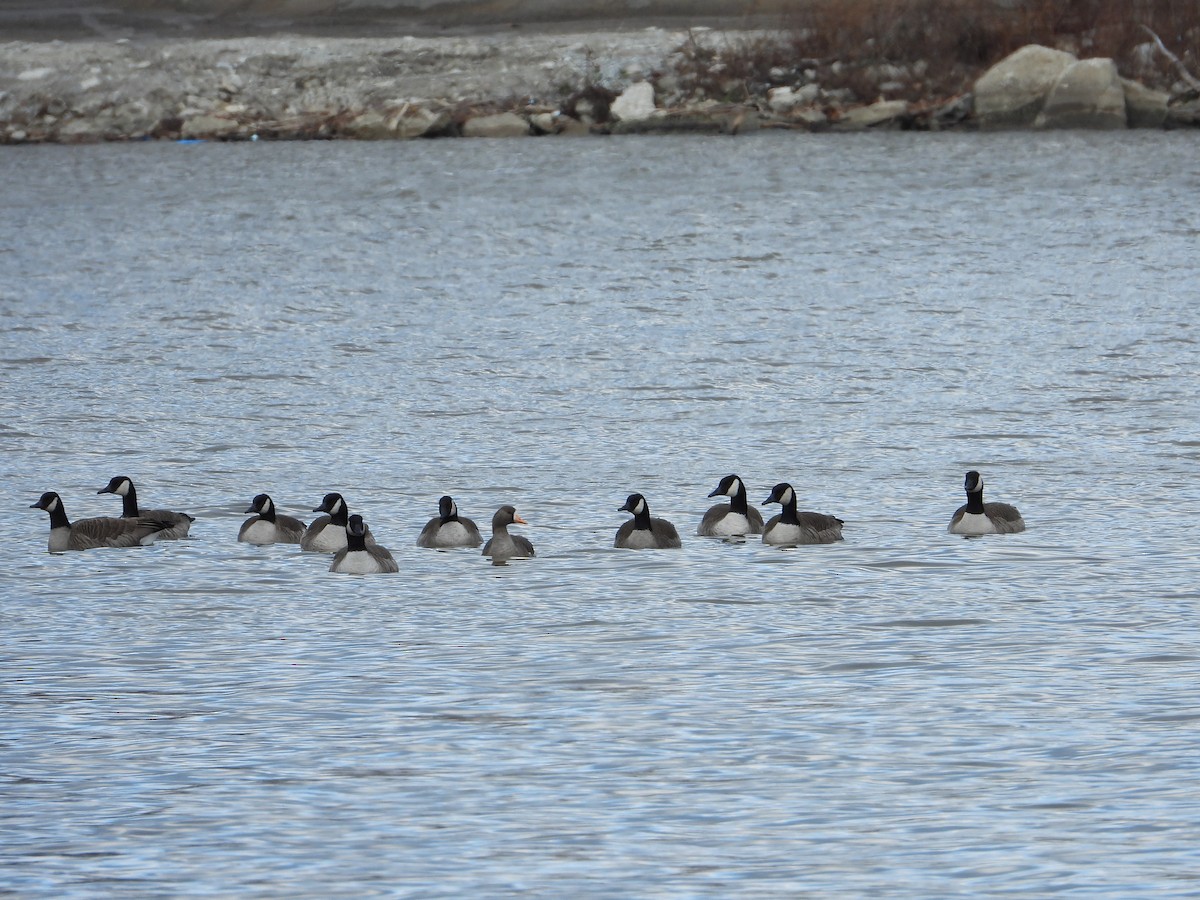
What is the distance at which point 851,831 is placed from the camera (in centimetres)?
860

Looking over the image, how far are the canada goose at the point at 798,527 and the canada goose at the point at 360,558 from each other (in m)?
2.78

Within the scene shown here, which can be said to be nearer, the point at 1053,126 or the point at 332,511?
the point at 332,511

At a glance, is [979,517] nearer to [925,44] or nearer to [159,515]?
[159,515]

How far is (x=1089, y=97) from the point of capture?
6931cm

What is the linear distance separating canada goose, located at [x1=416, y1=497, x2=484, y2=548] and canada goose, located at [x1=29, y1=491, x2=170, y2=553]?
6.52ft

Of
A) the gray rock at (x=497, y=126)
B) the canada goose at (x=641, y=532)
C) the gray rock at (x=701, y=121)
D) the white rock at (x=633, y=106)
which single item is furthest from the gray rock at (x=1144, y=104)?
the canada goose at (x=641, y=532)

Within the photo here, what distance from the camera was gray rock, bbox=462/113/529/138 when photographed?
258ft

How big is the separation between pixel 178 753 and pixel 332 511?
16.5ft

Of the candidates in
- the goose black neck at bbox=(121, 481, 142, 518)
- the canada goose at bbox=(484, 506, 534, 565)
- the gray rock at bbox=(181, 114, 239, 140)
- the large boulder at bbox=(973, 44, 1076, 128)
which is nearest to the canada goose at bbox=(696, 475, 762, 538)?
the canada goose at bbox=(484, 506, 534, 565)

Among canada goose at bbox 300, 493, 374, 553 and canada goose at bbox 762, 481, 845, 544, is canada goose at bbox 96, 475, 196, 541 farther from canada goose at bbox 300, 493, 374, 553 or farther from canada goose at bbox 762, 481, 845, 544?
canada goose at bbox 762, 481, 845, 544

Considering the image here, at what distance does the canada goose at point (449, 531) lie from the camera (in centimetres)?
1462

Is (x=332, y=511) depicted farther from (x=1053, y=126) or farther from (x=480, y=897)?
(x=1053, y=126)

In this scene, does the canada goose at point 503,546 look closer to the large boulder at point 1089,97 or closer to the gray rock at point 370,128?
the large boulder at point 1089,97

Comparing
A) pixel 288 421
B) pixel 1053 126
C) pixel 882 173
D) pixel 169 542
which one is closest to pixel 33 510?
pixel 169 542
